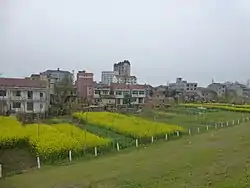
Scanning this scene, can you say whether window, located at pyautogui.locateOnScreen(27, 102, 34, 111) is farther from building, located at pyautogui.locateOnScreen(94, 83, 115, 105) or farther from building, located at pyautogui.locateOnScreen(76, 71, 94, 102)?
building, located at pyautogui.locateOnScreen(94, 83, 115, 105)

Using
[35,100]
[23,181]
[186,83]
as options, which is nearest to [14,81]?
[35,100]

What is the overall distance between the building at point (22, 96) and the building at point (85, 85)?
15.0 metres

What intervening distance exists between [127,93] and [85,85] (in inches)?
266

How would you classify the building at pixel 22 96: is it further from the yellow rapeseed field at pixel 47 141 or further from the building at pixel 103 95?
the building at pixel 103 95

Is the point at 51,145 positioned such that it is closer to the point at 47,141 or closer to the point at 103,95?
the point at 47,141

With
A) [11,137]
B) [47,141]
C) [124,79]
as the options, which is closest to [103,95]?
[124,79]

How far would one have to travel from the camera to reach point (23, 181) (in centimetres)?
1116

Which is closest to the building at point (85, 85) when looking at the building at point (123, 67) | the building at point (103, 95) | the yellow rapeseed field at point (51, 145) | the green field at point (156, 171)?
the building at point (103, 95)

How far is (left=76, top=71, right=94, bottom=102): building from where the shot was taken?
5056 cm

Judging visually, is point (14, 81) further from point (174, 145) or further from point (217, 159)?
point (217, 159)

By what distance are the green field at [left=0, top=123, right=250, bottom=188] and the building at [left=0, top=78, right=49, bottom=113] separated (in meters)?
20.0

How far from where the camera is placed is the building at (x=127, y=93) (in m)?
52.6

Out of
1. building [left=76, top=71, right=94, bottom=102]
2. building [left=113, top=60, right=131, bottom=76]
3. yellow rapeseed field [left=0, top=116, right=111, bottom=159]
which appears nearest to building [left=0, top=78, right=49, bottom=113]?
yellow rapeseed field [left=0, top=116, right=111, bottom=159]

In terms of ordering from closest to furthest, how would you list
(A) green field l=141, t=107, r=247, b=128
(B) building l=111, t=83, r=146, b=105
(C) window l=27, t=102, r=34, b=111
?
(A) green field l=141, t=107, r=247, b=128 < (C) window l=27, t=102, r=34, b=111 < (B) building l=111, t=83, r=146, b=105
